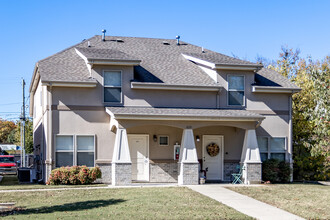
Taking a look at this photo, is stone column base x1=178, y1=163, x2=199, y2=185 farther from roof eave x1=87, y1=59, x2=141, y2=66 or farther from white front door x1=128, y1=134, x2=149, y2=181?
roof eave x1=87, y1=59, x2=141, y2=66

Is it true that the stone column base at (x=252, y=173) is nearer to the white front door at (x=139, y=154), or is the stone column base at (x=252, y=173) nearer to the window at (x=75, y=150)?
the white front door at (x=139, y=154)

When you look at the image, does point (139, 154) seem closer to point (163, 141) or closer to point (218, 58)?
point (163, 141)

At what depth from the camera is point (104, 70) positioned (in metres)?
23.1

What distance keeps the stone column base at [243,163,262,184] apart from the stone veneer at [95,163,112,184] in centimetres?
649

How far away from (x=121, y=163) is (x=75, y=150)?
9.05 feet

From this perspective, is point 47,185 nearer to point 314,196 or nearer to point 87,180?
point 87,180

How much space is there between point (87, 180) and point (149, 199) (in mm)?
6388

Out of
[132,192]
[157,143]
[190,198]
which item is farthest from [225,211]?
[157,143]

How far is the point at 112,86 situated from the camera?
23203 millimetres

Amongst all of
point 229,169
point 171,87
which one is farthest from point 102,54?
point 229,169

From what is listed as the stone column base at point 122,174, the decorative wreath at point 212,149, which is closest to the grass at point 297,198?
the decorative wreath at point 212,149

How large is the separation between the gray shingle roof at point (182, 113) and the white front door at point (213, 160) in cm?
172

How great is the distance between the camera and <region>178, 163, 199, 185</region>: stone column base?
70.4 feet

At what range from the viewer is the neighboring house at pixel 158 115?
21969 millimetres
